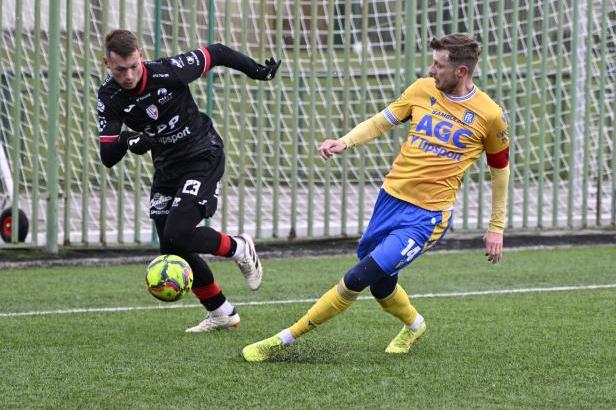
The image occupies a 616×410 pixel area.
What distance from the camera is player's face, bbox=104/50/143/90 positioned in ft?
21.5

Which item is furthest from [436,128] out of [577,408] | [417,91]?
[577,408]

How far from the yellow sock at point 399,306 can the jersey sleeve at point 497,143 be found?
33.1 inches

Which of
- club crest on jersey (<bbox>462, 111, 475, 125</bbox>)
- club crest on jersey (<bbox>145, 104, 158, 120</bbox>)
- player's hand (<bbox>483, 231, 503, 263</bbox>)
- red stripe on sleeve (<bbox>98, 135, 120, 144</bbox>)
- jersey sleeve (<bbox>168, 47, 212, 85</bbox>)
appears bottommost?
player's hand (<bbox>483, 231, 503, 263</bbox>)

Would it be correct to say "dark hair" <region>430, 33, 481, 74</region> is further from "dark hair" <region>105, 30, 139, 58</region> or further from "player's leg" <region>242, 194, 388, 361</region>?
"dark hair" <region>105, 30, 139, 58</region>

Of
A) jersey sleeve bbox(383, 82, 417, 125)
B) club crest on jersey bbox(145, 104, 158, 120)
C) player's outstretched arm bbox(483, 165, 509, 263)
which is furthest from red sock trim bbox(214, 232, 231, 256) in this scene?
player's outstretched arm bbox(483, 165, 509, 263)

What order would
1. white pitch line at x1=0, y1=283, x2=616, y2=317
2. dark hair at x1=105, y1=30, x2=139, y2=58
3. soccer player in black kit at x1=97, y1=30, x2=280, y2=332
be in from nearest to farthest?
dark hair at x1=105, y1=30, x2=139, y2=58, soccer player in black kit at x1=97, y1=30, x2=280, y2=332, white pitch line at x1=0, y1=283, x2=616, y2=317

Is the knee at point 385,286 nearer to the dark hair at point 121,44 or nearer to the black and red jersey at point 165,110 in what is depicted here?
the black and red jersey at point 165,110

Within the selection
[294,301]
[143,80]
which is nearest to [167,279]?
[143,80]

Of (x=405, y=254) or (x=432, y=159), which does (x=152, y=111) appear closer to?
(x=432, y=159)

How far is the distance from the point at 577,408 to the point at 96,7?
7.03m

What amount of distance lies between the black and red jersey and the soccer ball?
75cm

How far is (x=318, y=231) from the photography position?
12.4 m

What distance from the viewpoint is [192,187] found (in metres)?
6.90

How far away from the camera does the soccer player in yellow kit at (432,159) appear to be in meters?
5.97
